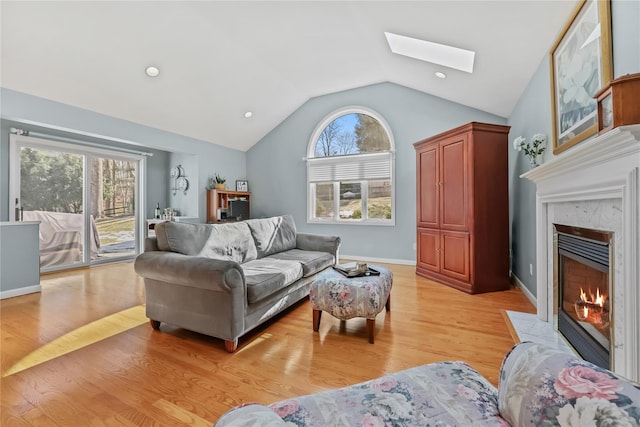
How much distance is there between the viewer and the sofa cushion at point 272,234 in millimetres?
3258

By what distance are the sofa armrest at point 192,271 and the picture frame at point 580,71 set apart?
243 centimetres

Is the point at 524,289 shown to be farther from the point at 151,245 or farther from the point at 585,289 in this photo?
the point at 151,245

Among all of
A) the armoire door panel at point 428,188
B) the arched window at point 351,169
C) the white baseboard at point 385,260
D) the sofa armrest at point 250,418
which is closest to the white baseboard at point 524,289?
the armoire door panel at point 428,188

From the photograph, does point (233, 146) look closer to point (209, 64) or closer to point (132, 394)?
point (209, 64)

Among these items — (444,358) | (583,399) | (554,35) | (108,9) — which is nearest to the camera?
(583,399)

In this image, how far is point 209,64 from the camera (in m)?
3.79

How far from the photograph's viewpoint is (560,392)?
72 centimetres

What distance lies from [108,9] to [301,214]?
13.1ft

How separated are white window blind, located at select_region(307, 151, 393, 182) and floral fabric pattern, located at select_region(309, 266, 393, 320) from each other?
3046 millimetres

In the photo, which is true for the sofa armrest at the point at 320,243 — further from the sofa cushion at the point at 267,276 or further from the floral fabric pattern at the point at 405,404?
the floral fabric pattern at the point at 405,404

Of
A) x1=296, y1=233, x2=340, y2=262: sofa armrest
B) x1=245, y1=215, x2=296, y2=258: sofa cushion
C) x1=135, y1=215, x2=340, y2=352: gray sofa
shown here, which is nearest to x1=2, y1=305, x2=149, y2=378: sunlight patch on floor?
x1=135, y1=215, x2=340, y2=352: gray sofa

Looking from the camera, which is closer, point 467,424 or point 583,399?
point 583,399

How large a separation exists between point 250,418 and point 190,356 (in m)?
1.51


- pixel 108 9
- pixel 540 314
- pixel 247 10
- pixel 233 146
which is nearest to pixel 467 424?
pixel 540 314
